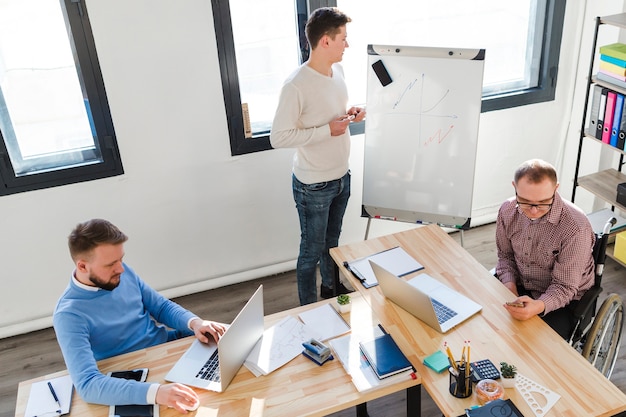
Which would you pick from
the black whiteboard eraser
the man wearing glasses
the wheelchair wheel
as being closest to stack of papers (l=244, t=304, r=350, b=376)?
the man wearing glasses

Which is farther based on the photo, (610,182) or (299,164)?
(610,182)

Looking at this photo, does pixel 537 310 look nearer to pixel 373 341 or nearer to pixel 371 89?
pixel 373 341

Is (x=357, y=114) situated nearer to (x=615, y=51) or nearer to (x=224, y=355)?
(x=615, y=51)

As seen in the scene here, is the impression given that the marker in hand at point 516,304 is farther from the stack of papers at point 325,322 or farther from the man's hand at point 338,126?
the man's hand at point 338,126

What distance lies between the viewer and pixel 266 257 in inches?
162

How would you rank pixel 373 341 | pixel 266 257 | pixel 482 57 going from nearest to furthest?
pixel 373 341, pixel 482 57, pixel 266 257

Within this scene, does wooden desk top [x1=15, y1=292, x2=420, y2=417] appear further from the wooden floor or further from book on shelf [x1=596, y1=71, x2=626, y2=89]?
book on shelf [x1=596, y1=71, x2=626, y2=89]

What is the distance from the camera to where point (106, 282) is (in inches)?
89.6

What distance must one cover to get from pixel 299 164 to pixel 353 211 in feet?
3.20

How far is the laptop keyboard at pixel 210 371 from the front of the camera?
A: 2201 millimetres

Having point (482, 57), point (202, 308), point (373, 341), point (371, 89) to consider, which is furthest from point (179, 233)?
point (482, 57)

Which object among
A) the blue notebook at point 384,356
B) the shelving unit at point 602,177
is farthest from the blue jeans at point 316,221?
the shelving unit at point 602,177

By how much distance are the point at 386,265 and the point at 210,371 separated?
3.21 feet

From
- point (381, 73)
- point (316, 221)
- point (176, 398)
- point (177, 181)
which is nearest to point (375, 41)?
point (381, 73)
